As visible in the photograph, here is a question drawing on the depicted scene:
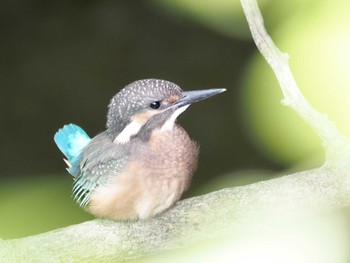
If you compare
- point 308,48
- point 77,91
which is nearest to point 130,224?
point 308,48

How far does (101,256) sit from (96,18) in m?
1.36

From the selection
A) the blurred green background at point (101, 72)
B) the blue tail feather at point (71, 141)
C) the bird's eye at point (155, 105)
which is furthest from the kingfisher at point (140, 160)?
the blurred green background at point (101, 72)

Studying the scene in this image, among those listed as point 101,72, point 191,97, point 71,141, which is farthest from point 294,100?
point 101,72

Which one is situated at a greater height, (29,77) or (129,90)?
(29,77)

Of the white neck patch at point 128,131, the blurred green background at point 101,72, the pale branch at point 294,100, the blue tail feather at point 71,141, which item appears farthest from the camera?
the blurred green background at point 101,72

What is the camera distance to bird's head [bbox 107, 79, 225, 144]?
102 centimetres

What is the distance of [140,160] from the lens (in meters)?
1.09

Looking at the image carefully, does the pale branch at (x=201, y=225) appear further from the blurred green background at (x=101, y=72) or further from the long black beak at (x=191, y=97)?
the blurred green background at (x=101, y=72)

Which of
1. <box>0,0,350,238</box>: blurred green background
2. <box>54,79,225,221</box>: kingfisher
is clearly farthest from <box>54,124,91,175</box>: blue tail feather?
<box>0,0,350,238</box>: blurred green background

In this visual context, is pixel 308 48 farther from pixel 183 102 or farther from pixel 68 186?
pixel 68 186

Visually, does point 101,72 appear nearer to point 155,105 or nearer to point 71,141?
point 71,141

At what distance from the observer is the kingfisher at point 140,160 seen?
105cm

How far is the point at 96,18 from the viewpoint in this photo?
7.38ft

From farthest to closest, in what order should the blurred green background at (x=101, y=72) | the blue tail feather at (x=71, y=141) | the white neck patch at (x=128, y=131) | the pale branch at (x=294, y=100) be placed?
the blurred green background at (x=101, y=72) → the blue tail feather at (x=71, y=141) → the white neck patch at (x=128, y=131) → the pale branch at (x=294, y=100)
